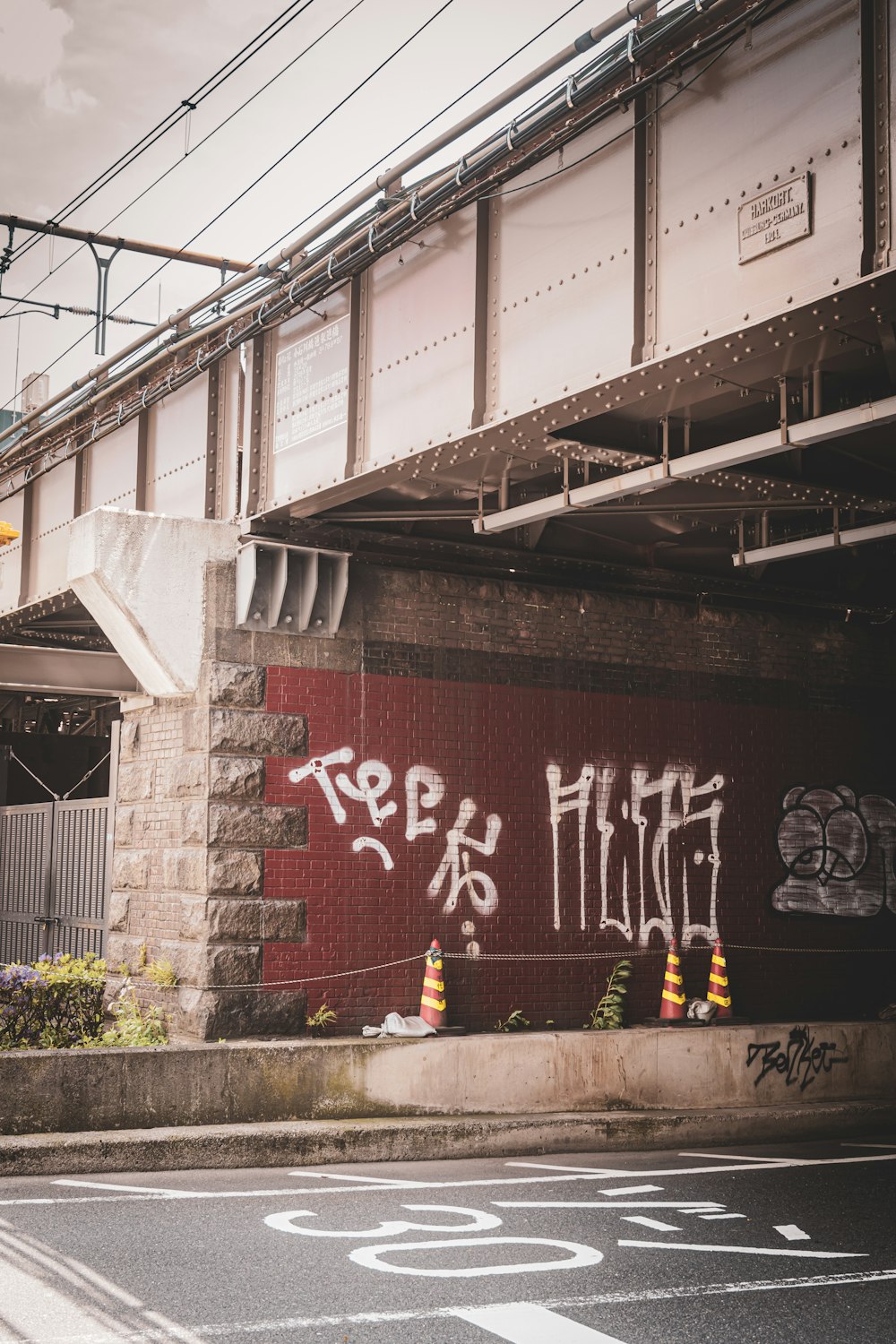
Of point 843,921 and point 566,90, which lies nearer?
point 566,90

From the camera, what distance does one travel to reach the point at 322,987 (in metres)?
12.5

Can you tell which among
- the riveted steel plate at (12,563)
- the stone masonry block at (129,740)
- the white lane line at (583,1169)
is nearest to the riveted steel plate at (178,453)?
the stone masonry block at (129,740)

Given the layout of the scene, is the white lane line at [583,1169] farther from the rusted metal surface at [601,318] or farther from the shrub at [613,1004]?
the rusted metal surface at [601,318]

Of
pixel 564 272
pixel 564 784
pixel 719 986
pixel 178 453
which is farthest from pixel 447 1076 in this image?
pixel 564 272

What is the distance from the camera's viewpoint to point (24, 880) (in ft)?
53.6

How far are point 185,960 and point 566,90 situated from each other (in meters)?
7.62

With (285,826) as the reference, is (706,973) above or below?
below

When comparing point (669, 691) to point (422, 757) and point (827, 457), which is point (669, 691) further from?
point (827, 457)

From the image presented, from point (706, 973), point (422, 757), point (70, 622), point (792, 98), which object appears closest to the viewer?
point (792, 98)

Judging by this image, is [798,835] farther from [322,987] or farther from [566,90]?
[566,90]

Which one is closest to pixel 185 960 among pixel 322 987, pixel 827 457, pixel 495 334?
pixel 322 987

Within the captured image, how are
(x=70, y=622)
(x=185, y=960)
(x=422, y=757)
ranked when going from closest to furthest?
(x=185, y=960)
(x=422, y=757)
(x=70, y=622)

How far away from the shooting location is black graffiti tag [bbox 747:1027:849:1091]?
13.5 m

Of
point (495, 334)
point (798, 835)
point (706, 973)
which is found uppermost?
point (495, 334)
